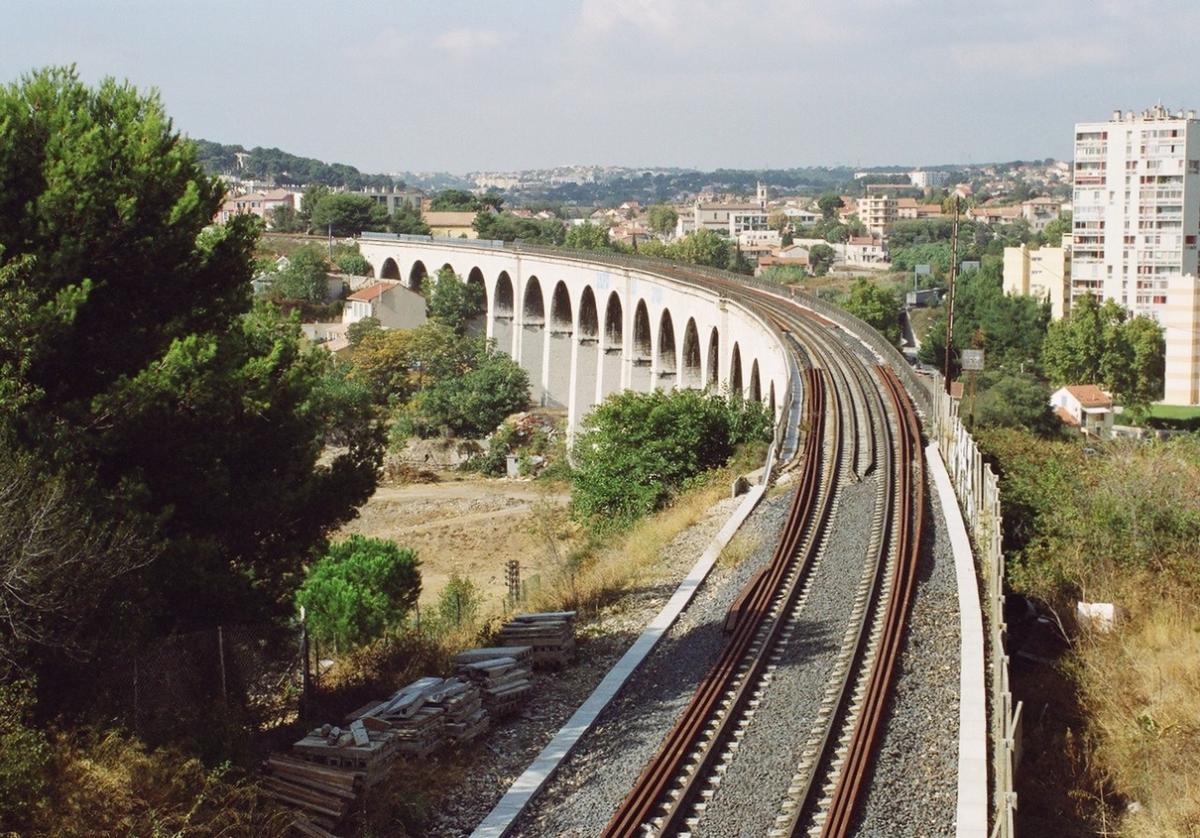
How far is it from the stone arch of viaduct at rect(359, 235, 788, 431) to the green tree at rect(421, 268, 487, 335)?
3.07 feet

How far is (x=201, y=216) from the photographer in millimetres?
13711

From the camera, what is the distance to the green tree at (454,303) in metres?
72.5

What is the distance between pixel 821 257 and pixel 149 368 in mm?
128976

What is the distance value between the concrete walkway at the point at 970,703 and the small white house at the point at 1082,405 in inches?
1254

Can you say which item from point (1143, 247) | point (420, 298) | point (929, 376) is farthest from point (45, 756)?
Answer: point (1143, 247)

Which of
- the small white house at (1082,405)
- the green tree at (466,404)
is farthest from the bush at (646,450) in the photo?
the green tree at (466,404)

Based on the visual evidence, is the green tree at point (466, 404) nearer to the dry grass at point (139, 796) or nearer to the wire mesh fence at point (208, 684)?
the wire mesh fence at point (208, 684)

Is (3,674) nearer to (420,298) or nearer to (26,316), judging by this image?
(26,316)

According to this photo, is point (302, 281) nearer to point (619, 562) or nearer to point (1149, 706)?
point (619, 562)

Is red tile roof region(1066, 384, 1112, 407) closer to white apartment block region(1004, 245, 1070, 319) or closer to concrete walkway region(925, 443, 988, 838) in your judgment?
white apartment block region(1004, 245, 1070, 319)

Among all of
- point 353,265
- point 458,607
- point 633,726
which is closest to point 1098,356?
point 458,607

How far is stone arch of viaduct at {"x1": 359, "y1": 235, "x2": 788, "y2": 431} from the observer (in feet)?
134

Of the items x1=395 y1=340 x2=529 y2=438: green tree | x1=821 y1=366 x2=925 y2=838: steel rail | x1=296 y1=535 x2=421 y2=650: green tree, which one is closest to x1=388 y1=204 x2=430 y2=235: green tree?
x1=395 y1=340 x2=529 y2=438: green tree

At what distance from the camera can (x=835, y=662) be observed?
47.5ft
